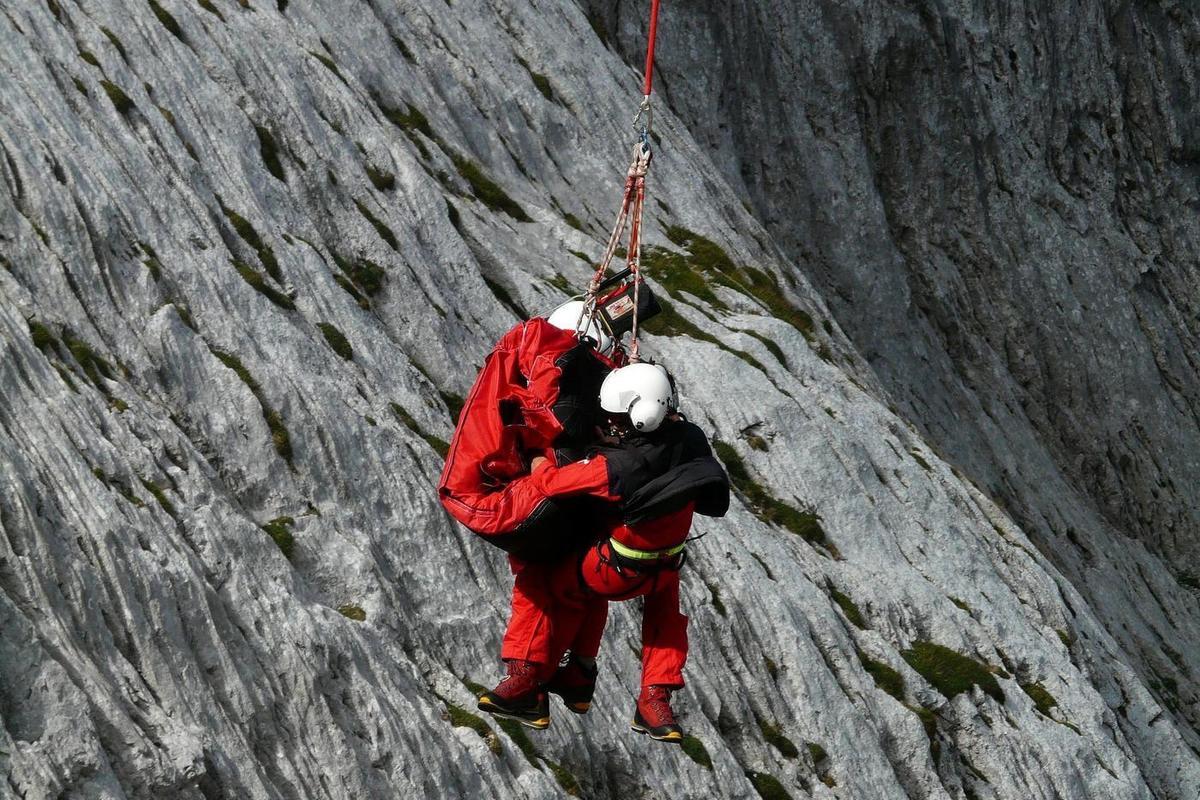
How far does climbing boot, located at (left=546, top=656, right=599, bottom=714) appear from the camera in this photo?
53.6 feet

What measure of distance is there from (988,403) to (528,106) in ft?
80.2

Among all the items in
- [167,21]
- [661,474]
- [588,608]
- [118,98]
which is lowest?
[118,98]

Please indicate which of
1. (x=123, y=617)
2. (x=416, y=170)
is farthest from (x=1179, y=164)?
(x=123, y=617)

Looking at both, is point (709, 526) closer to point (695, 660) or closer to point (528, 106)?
point (695, 660)

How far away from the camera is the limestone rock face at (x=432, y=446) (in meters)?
20.4

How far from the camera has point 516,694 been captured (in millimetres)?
15594

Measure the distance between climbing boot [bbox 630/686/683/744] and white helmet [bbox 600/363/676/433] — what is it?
125 inches

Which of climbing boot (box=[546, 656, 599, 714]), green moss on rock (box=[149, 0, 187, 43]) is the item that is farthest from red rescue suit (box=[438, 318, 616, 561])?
green moss on rock (box=[149, 0, 187, 43])

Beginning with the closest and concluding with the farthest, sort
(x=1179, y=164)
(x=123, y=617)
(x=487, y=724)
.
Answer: (x=123, y=617), (x=487, y=724), (x=1179, y=164)

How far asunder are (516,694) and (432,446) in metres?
12.0

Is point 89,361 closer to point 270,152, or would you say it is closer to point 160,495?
point 160,495

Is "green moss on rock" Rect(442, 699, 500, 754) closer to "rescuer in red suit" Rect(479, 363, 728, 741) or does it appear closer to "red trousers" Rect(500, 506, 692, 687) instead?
"rescuer in red suit" Rect(479, 363, 728, 741)

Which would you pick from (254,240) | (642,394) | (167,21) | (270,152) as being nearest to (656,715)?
(642,394)

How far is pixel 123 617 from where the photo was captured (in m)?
19.4
